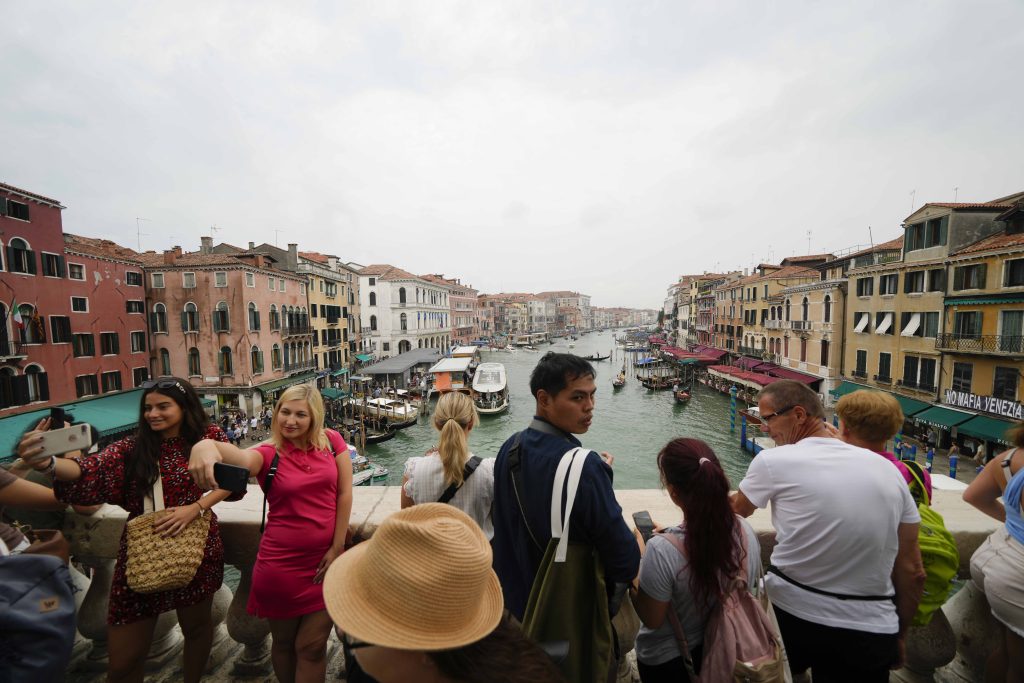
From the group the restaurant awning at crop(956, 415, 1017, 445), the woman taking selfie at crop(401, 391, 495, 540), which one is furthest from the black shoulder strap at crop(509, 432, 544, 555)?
the restaurant awning at crop(956, 415, 1017, 445)

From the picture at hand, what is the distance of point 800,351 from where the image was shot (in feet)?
84.2

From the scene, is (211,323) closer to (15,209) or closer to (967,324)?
(15,209)

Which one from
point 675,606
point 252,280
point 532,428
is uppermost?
point 252,280

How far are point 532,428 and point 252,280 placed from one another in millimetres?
23419

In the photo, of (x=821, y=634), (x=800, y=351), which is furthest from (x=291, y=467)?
(x=800, y=351)

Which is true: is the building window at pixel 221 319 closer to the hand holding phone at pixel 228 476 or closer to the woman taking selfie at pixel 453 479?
the woman taking selfie at pixel 453 479

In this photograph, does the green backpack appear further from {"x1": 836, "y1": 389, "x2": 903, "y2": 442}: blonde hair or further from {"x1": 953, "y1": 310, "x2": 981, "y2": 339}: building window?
{"x1": 953, "y1": 310, "x2": 981, "y2": 339}: building window

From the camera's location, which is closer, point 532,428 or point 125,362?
point 532,428

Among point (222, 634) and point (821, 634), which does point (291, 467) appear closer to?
point (222, 634)

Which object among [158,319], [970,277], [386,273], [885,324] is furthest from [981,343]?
[386,273]

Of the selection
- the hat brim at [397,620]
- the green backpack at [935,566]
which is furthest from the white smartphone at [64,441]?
the green backpack at [935,566]

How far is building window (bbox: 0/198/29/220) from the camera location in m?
13.9

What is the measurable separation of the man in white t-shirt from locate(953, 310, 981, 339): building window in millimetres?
18871

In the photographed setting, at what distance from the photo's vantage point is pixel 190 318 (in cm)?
2073
